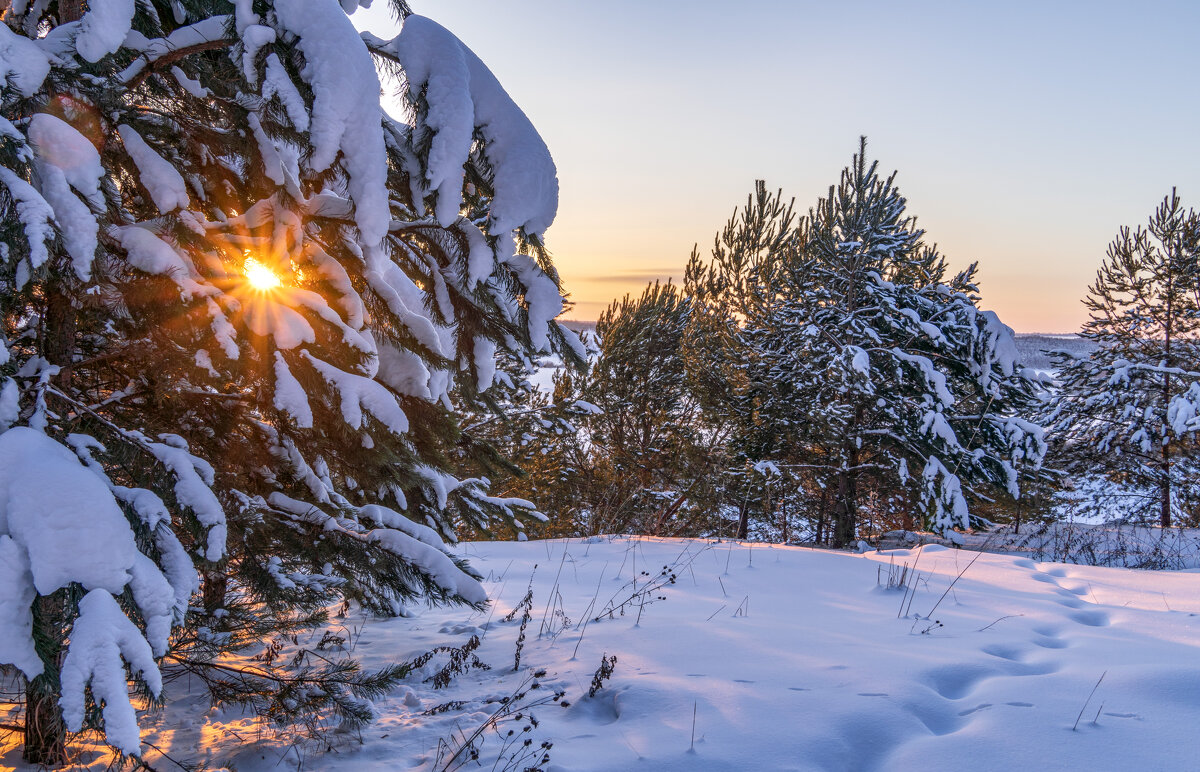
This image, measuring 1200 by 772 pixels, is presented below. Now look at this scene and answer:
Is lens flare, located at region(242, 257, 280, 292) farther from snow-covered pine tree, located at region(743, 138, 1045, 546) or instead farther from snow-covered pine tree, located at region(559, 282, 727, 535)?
snow-covered pine tree, located at region(559, 282, 727, 535)

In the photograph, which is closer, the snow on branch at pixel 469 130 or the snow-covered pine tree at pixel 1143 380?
the snow on branch at pixel 469 130

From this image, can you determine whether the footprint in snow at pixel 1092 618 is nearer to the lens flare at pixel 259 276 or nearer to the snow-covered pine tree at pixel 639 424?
the lens flare at pixel 259 276

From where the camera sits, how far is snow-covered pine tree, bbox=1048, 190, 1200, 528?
13.1 m

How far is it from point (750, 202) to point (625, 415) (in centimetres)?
628

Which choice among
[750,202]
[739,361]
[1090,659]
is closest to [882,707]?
[1090,659]

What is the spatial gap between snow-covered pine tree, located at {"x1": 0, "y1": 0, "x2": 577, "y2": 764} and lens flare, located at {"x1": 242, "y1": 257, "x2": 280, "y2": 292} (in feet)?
0.04

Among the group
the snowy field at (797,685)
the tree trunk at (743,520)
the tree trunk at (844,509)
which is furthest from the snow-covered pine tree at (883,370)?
the snowy field at (797,685)

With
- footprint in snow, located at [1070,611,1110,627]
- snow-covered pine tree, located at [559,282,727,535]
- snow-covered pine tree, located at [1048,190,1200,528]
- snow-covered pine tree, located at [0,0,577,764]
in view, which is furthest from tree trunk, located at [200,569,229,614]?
snow-covered pine tree, located at [1048,190,1200,528]

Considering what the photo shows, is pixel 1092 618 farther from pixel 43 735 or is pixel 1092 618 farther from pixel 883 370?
pixel 883 370

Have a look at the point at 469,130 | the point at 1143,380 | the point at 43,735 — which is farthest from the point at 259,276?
the point at 1143,380

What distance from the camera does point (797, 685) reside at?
2.33 metres

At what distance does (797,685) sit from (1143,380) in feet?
53.2

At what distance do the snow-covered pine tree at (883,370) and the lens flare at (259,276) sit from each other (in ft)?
28.2

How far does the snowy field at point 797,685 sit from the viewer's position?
1.93 meters
